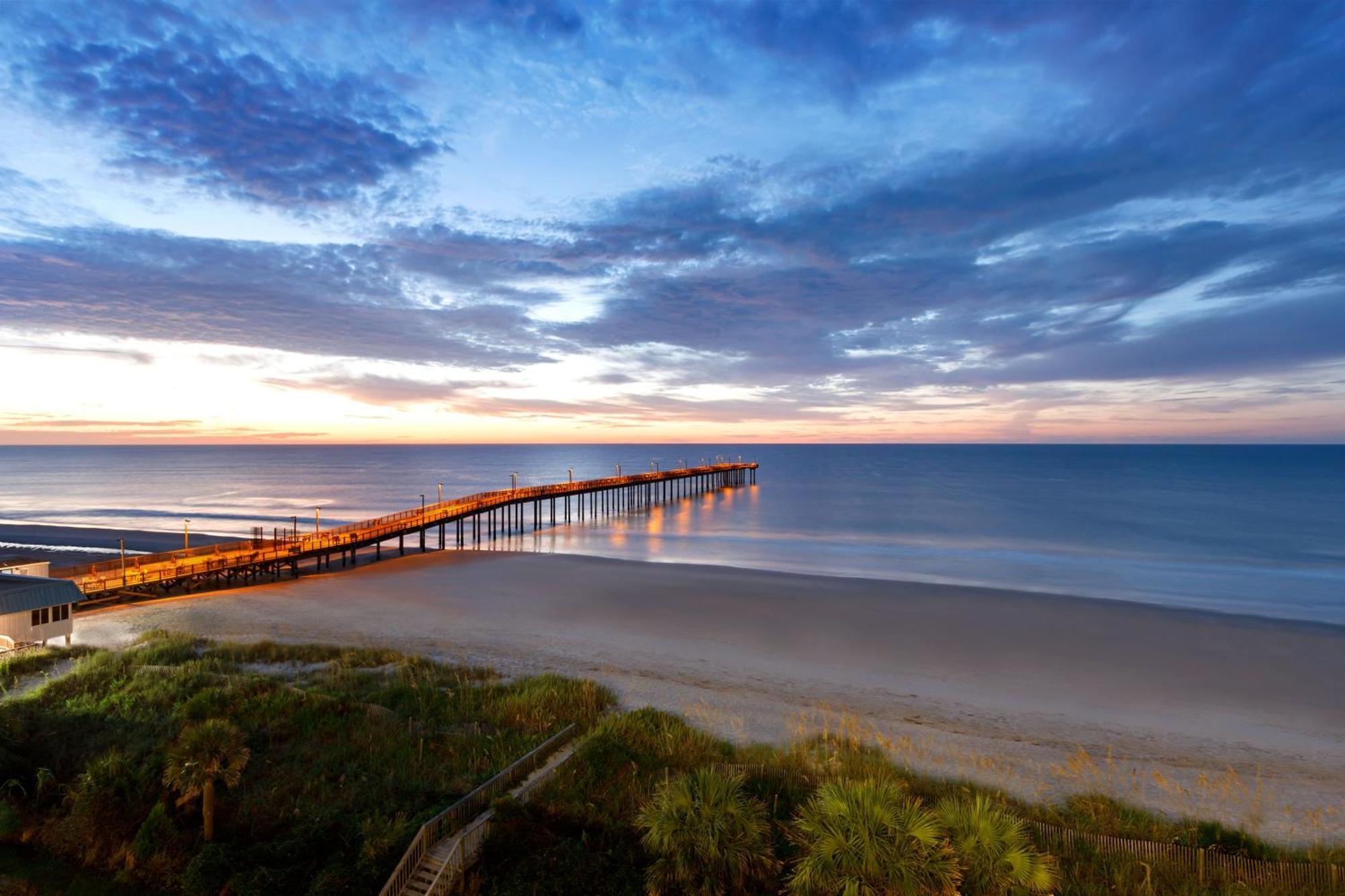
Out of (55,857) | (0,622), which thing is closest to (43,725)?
(55,857)

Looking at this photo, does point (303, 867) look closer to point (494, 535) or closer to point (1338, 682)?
point (1338, 682)

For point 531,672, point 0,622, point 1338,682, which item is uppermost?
point 0,622

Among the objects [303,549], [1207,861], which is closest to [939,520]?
[303,549]

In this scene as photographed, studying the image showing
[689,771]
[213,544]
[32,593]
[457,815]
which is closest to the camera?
[457,815]

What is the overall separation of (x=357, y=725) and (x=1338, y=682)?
31769mm

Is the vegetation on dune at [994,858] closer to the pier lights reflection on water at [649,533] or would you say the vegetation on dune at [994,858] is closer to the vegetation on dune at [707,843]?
the vegetation on dune at [707,843]

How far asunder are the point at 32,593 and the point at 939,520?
2761 inches

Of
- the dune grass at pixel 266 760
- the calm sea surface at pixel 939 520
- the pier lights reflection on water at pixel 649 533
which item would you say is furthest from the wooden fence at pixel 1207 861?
the pier lights reflection on water at pixel 649 533

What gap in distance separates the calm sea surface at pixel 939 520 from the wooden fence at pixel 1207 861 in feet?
96.8

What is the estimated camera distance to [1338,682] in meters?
22.6

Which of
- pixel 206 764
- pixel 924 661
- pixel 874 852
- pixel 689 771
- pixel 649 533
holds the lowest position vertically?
pixel 924 661

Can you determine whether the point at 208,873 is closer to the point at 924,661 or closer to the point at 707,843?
the point at 707,843

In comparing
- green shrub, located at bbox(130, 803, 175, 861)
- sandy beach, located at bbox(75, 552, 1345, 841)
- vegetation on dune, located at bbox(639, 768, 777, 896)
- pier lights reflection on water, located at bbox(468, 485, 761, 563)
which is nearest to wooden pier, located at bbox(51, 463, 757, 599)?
sandy beach, located at bbox(75, 552, 1345, 841)

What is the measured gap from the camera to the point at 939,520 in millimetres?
69938
